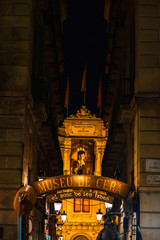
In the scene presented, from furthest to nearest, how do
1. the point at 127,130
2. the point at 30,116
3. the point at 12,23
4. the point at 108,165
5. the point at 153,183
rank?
the point at 108,165, the point at 127,130, the point at 30,116, the point at 12,23, the point at 153,183

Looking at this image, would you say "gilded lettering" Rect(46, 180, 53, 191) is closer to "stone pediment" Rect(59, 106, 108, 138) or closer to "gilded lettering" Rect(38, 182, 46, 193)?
"gilded lettering" Rect(38, 182, 46, 193)

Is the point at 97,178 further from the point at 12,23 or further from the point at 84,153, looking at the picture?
the point at 84,153

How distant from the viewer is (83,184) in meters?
20.1

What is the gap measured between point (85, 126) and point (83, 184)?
1443 inches

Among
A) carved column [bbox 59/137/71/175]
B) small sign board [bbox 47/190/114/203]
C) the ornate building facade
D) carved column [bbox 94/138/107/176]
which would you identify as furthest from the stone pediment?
small sign board [bbox 47/190/114/203]

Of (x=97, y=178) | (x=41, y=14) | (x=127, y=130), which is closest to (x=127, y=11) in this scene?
(x=41, y=14)

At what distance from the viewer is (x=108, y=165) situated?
127 ft

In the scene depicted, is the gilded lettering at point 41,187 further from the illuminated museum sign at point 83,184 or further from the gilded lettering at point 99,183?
the gilded lettering at point 99,183

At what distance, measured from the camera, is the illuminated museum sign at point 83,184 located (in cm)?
1994

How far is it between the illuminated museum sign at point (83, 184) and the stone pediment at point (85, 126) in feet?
118

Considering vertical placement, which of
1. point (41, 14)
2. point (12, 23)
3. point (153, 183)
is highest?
point (41, 14)

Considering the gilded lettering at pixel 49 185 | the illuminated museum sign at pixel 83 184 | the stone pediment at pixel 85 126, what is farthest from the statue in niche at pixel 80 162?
the gilded lettering at pixel 49 185

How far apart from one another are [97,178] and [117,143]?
34.3ft

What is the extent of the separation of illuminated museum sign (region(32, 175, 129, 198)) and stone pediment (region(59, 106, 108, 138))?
36.0 meters
